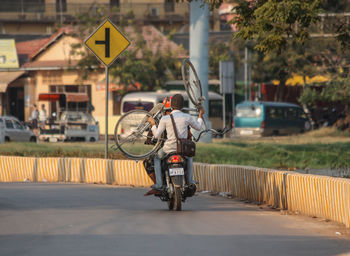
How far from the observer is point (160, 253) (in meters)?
8.14

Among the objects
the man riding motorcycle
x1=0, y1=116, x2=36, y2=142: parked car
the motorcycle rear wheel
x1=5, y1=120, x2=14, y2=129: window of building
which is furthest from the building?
the motorcycle rear wheel

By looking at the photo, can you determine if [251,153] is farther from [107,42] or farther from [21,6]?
[21,6]

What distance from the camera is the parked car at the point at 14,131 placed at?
35.4 metres

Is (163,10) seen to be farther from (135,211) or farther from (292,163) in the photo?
(135,211)

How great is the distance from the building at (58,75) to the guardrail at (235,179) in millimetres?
34011

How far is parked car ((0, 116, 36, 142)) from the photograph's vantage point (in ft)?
116

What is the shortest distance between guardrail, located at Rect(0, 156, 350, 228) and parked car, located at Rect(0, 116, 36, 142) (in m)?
15.5

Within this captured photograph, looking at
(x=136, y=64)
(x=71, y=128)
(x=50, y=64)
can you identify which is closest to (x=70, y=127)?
(x=71, y=128)

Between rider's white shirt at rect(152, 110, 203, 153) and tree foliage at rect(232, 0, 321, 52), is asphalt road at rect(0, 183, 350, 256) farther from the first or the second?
tree foliage at rect(232, 0, 321, 52)

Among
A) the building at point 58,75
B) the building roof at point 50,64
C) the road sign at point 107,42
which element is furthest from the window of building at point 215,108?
the road sign at point 107,42

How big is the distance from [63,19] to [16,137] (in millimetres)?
38048

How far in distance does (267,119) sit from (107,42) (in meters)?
29.0

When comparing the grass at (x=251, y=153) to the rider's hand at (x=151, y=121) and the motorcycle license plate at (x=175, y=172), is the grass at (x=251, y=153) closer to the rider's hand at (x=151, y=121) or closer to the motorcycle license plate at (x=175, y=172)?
the rider's hand at (x=151, y=121)

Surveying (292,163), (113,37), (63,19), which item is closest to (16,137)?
(292,163)
